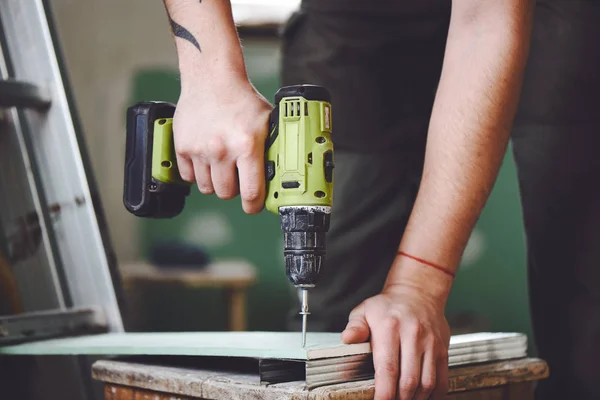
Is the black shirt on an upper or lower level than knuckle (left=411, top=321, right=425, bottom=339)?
upper

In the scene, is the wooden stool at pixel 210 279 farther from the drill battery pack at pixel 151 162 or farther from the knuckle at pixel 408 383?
the knuckle at pixel 408 383

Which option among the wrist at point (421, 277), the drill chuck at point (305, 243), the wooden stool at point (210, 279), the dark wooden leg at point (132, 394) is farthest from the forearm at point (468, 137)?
the wooden stool at point (210, 279)

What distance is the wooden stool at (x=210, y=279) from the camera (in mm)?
3211

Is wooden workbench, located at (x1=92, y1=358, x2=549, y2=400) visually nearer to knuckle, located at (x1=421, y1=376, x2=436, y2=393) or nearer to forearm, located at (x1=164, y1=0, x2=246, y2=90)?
knuckle, located at (x1=421, y1=376, x2=436, y2=393)

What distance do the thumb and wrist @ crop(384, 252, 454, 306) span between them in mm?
79

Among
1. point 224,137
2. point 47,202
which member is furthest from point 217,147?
point 47,202

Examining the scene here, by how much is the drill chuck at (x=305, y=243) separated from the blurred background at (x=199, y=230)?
7.52 feet

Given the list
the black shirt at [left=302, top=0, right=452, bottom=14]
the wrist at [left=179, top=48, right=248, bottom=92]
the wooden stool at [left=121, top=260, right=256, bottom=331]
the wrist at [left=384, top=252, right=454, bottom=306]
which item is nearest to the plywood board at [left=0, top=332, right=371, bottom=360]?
the wrist at [left=384, top=252, right=454, bottom=306]

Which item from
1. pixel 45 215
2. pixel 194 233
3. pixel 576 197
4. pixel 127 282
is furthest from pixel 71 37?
pixel 576 197

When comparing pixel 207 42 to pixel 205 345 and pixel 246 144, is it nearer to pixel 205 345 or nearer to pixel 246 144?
pixel 246 144

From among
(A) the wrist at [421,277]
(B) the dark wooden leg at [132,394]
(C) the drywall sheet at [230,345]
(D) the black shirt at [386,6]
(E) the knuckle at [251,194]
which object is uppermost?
(D) the black shirt at [386,6]

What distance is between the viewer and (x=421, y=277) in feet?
3.17

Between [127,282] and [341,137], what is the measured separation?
2.16 meters

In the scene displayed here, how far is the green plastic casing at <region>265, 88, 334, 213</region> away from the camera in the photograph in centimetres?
93
